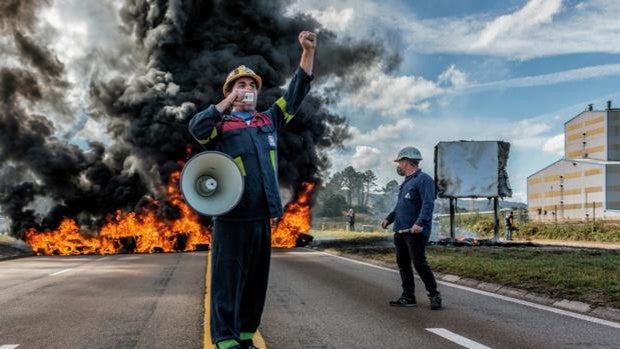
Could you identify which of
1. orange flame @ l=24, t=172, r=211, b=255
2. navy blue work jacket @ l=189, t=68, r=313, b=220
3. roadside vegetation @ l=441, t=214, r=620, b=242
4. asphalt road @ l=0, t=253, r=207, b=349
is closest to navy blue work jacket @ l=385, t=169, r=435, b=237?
asphalt road @ l=0, t=253, r=207, b=349

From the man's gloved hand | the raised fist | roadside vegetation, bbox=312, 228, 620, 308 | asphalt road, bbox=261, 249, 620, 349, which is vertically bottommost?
asphalt road, bbox=261, 249, 620, 349

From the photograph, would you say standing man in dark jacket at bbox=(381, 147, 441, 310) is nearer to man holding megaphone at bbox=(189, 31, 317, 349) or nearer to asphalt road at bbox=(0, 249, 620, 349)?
asphalt road at bbox=(0, 249, 620, 349)

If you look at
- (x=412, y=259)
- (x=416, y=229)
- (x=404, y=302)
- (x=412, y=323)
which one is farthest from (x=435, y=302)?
(x=412, y=323)

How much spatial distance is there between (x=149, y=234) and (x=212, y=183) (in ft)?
97.6

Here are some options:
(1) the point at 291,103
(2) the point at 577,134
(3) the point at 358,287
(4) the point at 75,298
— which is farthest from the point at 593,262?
(2) the point at 577,134

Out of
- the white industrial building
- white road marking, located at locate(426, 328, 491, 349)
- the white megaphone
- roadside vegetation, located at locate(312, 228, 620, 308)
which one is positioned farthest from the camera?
the white industrial building

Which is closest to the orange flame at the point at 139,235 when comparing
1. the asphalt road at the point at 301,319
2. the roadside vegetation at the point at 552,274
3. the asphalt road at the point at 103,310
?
the roadside vegetation at the point at 552,274

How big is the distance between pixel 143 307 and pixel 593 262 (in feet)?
→ 32.6

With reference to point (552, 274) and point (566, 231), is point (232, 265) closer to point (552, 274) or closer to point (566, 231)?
point (552, 274)

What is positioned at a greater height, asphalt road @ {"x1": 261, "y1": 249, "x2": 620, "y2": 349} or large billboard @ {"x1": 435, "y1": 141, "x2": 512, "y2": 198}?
large billboard @ {"x1": 435, "y1": 141, "x2": 512, "y2": 198}

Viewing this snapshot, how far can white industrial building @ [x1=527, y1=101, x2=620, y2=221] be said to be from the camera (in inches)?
1965

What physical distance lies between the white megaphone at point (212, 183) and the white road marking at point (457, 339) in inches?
111

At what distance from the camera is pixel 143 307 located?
8430 mm

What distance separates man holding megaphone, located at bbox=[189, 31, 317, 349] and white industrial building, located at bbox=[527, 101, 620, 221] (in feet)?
153
